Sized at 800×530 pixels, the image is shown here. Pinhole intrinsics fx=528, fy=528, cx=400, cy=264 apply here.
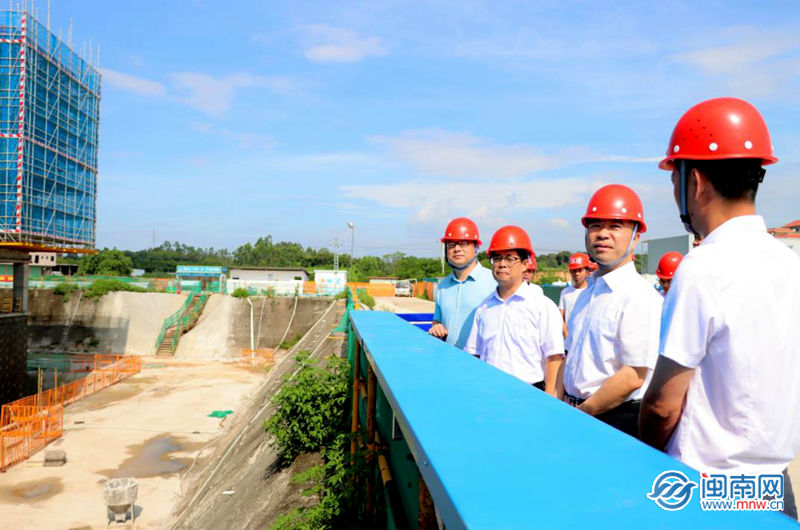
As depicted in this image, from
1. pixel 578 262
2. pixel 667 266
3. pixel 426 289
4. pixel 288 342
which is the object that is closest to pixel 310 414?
pixel 578 262

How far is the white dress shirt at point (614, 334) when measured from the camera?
2.48 meters

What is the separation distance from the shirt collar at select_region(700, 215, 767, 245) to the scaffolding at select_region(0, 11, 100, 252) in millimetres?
30658

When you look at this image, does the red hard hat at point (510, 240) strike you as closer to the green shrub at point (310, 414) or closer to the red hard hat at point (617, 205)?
the red hard hat at point (617, 205)

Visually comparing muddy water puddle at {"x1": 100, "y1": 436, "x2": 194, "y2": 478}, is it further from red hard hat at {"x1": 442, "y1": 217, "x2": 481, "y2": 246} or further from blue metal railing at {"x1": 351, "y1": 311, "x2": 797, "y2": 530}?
blue metal railing at {"x1": 351, "y1": 311, "x2": 797, "y2": 530}

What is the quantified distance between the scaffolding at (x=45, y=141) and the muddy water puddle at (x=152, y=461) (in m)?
15.5

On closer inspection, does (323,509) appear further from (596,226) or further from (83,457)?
(83,457)

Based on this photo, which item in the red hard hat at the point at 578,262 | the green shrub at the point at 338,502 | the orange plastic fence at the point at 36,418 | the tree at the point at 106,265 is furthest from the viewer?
the tree at the point at 106,265

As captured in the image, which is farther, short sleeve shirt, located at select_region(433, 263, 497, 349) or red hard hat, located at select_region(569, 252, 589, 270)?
red hard hat, located at select_region(569, 252, 589, 270)

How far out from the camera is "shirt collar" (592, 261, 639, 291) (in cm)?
264

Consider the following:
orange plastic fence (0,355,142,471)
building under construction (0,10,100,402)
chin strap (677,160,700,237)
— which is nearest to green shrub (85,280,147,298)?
building under construction (0,10,100,402)

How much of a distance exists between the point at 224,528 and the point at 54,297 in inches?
1539

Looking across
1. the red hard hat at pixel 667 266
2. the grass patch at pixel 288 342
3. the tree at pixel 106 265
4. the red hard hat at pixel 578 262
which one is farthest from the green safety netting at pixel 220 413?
the tree at pixel 106 265

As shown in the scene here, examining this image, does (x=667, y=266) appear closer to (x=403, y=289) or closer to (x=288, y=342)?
(x=288, y=342)

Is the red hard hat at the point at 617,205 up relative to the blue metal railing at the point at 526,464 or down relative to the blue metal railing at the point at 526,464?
up
